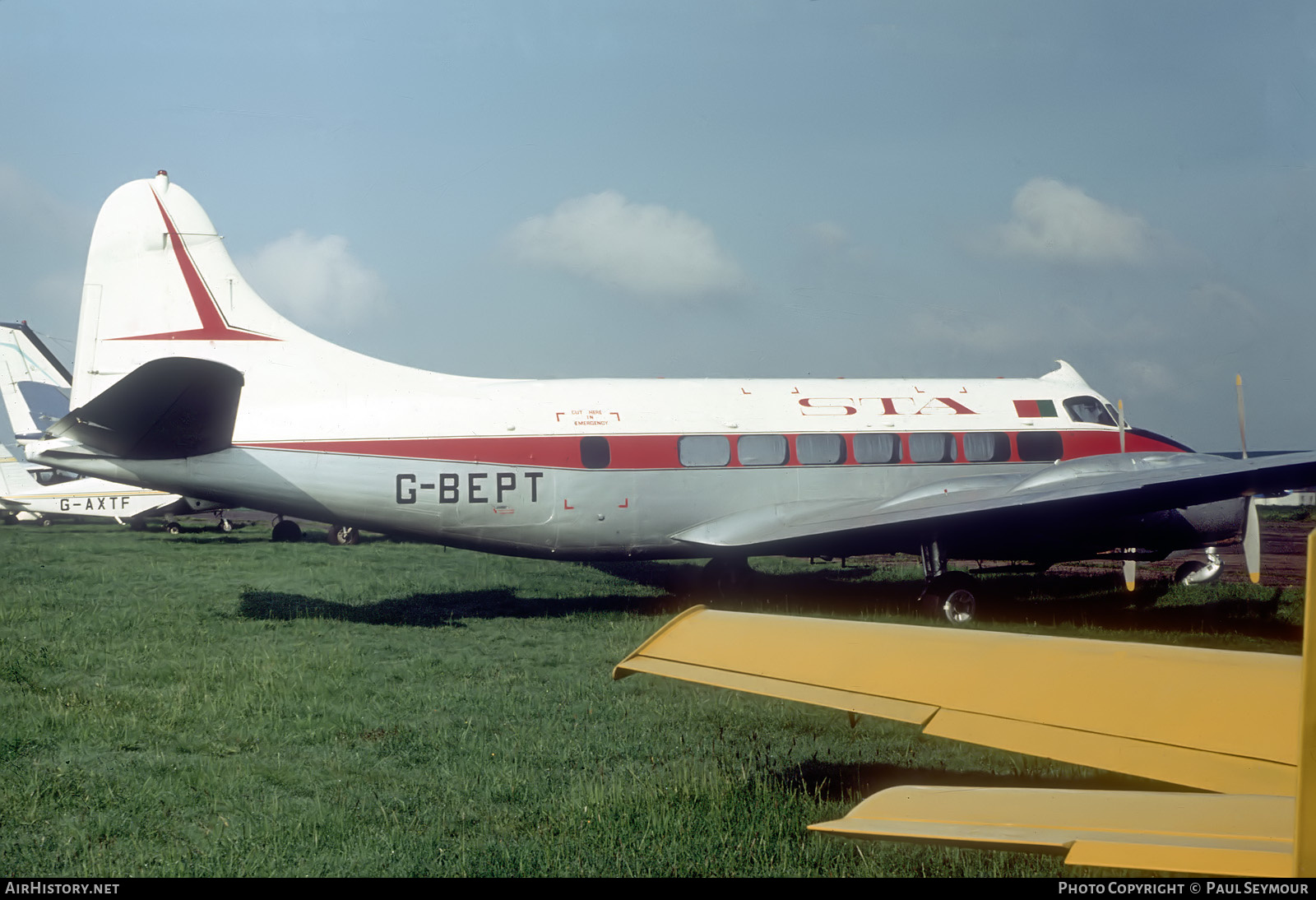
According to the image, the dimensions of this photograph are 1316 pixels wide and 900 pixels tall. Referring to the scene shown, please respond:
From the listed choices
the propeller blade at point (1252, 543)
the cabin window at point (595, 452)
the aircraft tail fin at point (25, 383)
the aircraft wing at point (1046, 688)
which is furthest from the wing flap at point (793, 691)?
the aircraft tail fin at point (25, 383)

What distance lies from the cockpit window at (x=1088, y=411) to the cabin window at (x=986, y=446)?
1.49m

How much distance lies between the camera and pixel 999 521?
13047 mm

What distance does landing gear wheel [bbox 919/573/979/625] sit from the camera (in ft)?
43.6

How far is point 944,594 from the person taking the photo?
13367 millimetres

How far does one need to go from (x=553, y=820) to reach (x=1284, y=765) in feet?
12.8

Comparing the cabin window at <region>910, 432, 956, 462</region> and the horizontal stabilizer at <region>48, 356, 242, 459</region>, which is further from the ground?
the horizontal stabilizer at <region>48, 356, 242, 459</region>

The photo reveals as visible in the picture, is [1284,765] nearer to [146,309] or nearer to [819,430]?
[819,430]

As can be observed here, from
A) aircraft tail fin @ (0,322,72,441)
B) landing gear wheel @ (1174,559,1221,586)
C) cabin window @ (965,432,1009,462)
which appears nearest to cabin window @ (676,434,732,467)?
cabin window @ (965,432,1009,462)

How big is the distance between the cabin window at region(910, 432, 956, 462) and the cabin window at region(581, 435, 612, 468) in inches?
192

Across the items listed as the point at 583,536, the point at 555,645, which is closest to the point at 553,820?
the point at 555,645

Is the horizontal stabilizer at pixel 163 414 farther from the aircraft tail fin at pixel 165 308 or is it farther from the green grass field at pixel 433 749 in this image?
the green grass field at pixel 433 749

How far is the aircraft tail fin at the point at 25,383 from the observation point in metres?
35.7

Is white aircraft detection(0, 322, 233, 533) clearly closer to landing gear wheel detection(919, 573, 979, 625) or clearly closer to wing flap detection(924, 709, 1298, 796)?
landing gear wheel detection(919, 573, 979, 625)

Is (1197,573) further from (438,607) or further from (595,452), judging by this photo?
(438,607)
